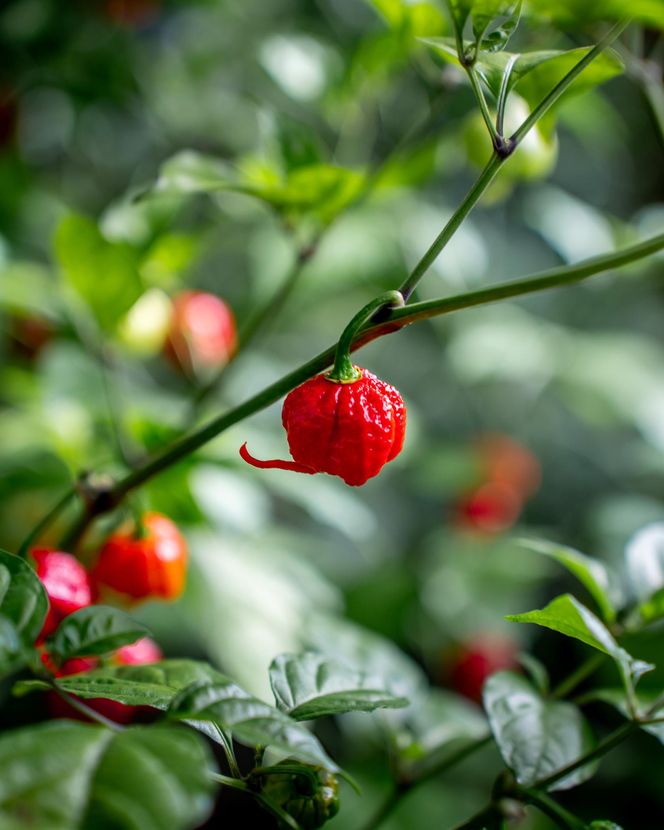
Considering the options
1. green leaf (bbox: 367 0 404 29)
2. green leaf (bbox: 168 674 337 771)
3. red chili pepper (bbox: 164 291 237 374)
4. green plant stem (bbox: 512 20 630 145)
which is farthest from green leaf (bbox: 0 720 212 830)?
red chili pepper (bbox: 164 291 237 374)

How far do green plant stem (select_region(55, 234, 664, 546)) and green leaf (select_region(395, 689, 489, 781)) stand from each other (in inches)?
13.0

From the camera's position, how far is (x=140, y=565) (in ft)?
2.38

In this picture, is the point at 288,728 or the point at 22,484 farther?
the point at 22,484

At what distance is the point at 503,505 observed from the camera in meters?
Answer: 1.79

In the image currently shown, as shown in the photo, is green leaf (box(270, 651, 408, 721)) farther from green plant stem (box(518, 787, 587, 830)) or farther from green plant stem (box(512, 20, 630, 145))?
green plant stem (box(512, 20, 630, 145))

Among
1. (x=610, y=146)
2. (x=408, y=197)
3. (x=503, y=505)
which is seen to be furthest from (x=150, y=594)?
(x=610, y=146)

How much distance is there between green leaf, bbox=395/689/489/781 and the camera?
75 centimetres

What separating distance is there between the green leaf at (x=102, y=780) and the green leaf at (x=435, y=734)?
349 mm

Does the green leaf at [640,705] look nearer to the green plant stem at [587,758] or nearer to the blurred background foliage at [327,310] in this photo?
the green plant stem at [587,758]

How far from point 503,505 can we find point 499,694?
1.20m

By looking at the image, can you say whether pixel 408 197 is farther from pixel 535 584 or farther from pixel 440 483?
pixel 535 584

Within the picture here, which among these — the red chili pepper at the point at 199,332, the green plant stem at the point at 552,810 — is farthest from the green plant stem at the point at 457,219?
the red chili pepper at the point at 199,332

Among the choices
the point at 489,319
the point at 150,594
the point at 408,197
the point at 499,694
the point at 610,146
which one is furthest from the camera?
the point at 610,146

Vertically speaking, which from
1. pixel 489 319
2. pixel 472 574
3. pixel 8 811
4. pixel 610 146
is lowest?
pixel 8 811
